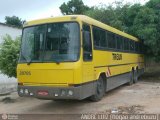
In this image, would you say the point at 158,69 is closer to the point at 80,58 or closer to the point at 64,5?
the point at 80,58

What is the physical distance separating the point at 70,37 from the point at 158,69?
850 inches

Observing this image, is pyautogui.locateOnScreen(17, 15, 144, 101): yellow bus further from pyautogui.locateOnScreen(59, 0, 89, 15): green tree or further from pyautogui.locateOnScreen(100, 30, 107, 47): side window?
pyautogui.locateOnScreen(59, 0, 89, 15): green tree

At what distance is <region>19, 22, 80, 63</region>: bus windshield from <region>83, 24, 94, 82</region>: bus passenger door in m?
0.44

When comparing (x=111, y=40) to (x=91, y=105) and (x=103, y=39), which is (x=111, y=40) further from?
(x=91, y=105)

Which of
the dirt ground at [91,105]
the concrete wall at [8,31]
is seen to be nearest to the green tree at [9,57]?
the dirt ground at [91,105]

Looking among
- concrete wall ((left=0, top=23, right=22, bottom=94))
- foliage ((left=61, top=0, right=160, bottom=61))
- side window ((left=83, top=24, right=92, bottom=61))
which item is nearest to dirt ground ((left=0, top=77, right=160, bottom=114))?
side window ((left=83, top=24, right=92, bottom=61))

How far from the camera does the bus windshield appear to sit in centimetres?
1023

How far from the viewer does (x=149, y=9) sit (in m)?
21.6

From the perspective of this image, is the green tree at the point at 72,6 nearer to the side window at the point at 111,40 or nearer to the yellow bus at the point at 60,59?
the side window at the point at 111,40

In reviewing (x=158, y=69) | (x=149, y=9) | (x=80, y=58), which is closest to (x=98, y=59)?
(x=80, y=58)

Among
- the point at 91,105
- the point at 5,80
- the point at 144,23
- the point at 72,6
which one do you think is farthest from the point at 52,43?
the point at 72,6

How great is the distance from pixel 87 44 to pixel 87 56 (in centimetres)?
40

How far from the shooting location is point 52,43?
A: 34.5 ft

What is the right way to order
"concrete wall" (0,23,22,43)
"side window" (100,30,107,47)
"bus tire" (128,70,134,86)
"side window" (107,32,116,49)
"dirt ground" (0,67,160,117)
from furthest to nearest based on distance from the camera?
"bus tire" (128,70,134,86) < "concrete wall" (0,23,22,43) < "side window" (107,32,116,49) < "side window" (100,30,107,47) < "dirt ground" (0,67,160,117)
